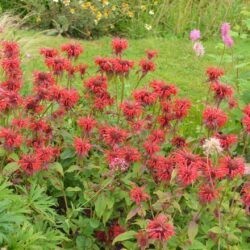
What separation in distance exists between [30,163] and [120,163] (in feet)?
1.28

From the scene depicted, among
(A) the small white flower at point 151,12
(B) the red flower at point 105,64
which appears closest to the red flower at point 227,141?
(B) the red flower at point 105,64

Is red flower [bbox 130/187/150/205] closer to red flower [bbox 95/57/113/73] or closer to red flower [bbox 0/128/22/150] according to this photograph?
red flower [bbox 0/128/22/150]

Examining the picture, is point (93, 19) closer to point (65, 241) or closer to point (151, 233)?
point (65, 241)

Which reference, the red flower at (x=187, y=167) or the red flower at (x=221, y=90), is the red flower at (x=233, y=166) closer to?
the red flower at (x=187, y=167)

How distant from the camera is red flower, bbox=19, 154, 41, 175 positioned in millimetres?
2994

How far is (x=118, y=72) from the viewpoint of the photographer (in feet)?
11.2

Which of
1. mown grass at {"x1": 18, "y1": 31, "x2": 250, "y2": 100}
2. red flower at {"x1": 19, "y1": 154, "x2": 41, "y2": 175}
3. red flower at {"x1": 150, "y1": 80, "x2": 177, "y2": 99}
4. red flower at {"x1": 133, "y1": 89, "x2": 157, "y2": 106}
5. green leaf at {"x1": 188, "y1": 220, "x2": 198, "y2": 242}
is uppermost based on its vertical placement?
red flower at {"x1": 150, "y1": 80, "x2": 177, "y2": 99}

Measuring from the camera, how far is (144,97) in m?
3.24

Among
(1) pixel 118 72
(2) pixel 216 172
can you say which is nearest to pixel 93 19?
(1) pixel 118 72

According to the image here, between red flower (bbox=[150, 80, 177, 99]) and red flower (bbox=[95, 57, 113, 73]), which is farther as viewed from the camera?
red flower (bbox=[95, 57, 113, 73])

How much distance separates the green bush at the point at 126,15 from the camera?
8.52 meters

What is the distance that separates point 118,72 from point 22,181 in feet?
2.33

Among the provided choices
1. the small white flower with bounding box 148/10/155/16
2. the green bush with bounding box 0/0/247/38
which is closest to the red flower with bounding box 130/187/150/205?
the green bush with bounding box 0/0/247/38

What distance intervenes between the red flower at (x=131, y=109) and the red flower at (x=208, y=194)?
0.52 m
